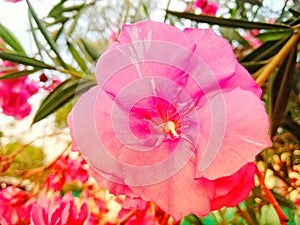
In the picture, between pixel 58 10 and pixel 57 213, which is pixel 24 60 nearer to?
pixel 57 213

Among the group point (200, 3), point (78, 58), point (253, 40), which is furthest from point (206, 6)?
point (78, 58)

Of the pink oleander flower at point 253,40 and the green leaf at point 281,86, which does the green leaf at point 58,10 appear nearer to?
the pink oleander flower at point 253,40

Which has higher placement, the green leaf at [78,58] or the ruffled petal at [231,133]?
the ruffled petal at [231,133]

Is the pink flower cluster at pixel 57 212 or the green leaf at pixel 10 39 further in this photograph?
the green leaf at pixel 10 39

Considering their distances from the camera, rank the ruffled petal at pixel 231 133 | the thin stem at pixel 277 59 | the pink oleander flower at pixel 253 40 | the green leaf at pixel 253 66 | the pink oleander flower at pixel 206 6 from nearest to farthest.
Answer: the ruffled petal at pixel 231 133 < the thin stem at pixel 277 59 < the green leaf at pixel 253 66 < the pink oleander flower at pixel 253 40 < the pink oleander flower at pixel 206 6

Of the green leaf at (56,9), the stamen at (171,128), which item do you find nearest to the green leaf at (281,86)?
the stamen at (171,128)

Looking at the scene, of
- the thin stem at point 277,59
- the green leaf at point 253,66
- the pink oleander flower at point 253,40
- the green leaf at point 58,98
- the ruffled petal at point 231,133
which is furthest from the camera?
the pink oleander flower at point 253,40

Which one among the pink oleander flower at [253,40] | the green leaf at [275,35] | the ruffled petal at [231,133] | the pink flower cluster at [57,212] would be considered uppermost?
the ruffled petal at [231,133]

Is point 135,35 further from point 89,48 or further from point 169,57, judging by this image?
point 89,48

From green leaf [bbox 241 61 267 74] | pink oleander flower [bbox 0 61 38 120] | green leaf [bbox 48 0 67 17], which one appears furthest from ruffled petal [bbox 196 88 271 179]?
green leaf [bbox 48 0 67 17]
